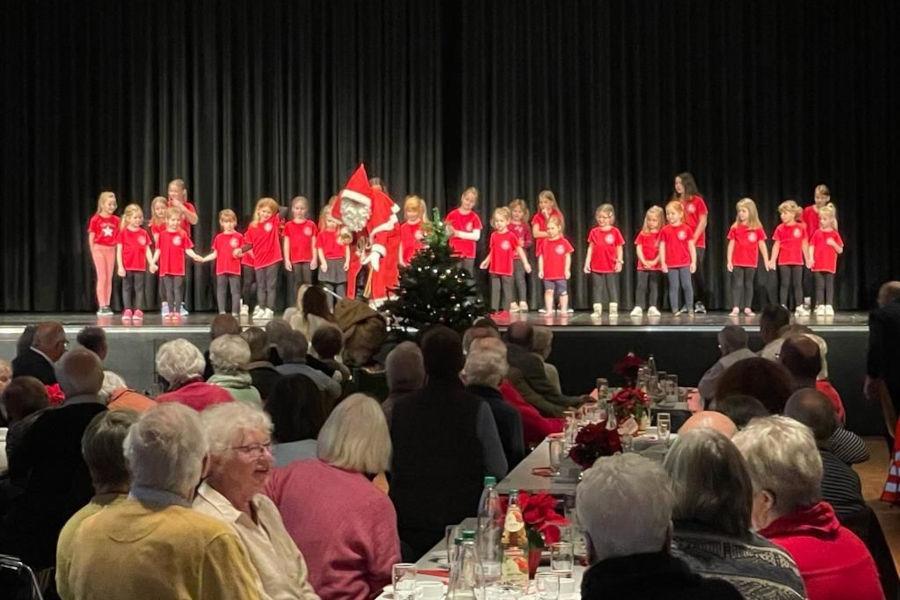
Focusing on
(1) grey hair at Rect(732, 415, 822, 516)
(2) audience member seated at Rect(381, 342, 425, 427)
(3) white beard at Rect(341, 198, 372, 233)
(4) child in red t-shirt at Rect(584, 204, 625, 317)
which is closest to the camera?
(1) grey hair at Rect(732, 415, 822, 516)

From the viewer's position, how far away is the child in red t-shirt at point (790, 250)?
53.5ft

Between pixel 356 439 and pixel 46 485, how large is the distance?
1326mm

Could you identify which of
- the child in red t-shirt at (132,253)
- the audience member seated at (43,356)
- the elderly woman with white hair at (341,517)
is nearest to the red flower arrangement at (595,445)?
the elderly woman with white hair at (341,517)

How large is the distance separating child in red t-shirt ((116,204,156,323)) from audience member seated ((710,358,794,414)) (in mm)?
11436

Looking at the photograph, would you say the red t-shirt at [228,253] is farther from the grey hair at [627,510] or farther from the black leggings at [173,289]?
the grey hair at [627,510]

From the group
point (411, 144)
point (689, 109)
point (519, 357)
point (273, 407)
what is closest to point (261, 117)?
point (411, 144)

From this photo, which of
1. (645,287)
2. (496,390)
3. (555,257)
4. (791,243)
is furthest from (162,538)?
(645,287)

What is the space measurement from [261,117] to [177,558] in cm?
1523

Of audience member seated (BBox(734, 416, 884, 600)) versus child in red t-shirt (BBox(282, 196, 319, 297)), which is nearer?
audience member seated (BBox(734, 416, 884, 600))

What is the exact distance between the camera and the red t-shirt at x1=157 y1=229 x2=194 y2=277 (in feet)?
53.9

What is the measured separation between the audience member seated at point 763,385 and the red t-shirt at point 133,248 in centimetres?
1171

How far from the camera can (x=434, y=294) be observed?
35.3 feet

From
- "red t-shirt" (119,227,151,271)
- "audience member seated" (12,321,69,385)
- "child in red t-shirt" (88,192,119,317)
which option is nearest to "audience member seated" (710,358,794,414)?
"audience member seated" (12,321,69,385)

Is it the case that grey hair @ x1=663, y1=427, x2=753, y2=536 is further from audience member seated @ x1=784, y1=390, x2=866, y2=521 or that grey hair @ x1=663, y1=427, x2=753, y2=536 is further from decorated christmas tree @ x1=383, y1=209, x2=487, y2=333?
decorated christmas tree @ x1=383, y1=209, x2=487, y2=333
